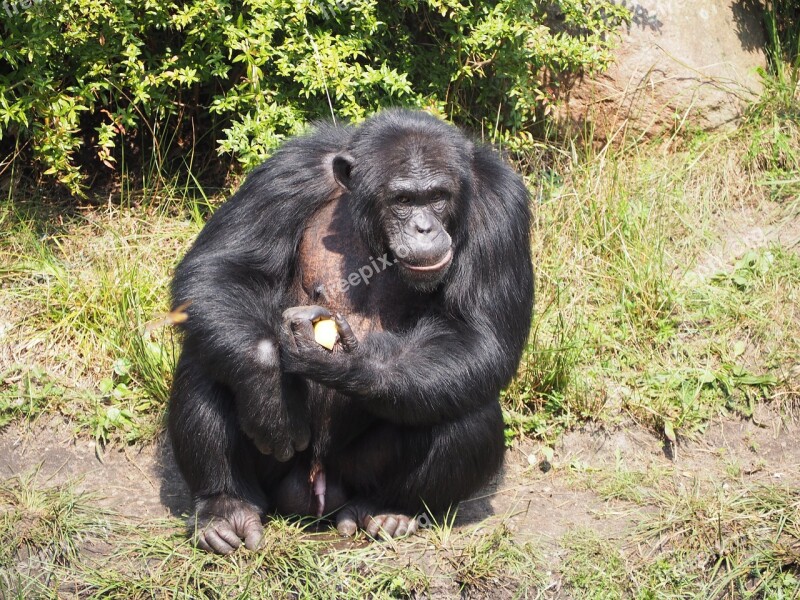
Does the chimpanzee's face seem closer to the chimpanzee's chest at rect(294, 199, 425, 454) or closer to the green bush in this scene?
the chimpanzee's chest at rect(294, 199, 425, 454)

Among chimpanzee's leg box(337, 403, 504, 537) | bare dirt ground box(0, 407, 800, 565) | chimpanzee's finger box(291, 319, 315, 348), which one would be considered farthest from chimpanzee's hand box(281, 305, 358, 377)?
bare dirt ground box(0, 407, 800, 565)

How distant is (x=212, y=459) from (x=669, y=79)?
6130 mm

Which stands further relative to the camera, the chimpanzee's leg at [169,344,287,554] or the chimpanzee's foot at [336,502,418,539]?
the chimpanzee's foot at [336,502,418,539]

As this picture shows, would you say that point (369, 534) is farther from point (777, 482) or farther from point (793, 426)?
point (793, 426)

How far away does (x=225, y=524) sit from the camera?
5.48 meters

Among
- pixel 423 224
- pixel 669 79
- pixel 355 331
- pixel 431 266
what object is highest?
pixel 669 79

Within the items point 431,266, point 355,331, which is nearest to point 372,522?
point 355,331

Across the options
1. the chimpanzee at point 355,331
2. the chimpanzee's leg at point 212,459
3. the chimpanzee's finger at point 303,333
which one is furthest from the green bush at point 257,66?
the chimpanzee's finger at point 303,333

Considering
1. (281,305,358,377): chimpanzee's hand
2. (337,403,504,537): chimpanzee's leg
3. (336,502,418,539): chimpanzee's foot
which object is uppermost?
(281,305,358,377): chimpanzee's hand

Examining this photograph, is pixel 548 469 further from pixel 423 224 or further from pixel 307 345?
pixel 307 345

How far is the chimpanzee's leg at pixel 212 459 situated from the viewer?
18.0 ft

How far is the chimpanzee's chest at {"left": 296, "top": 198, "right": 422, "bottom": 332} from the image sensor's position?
5695 mm

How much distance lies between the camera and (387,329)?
224 inches

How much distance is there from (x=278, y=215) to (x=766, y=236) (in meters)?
4.87
